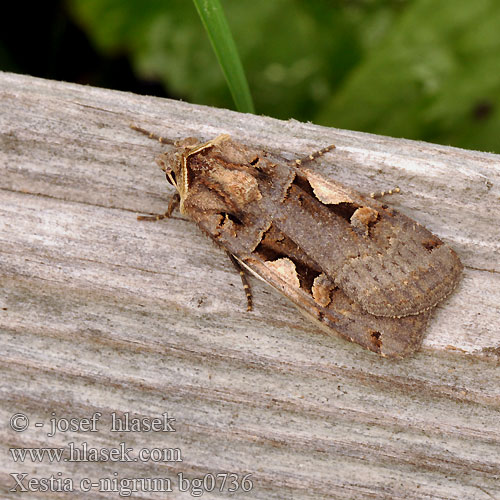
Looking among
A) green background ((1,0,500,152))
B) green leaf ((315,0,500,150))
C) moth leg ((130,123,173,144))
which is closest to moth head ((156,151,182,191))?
moth leg ((130,123,173,144))

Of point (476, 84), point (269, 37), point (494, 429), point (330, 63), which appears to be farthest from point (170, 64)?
point (494, 429)

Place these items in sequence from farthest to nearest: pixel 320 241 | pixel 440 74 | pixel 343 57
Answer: pixel 343 57 < pixel 440 74 < pixel 320 241

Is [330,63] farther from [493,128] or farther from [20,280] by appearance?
[20,280]

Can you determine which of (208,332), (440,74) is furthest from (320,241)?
(440,74)

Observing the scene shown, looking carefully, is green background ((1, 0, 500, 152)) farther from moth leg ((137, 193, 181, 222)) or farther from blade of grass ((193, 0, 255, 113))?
moth leg ((137, 193, 181, 222))

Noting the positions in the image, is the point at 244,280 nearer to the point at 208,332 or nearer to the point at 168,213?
the point at 208,332

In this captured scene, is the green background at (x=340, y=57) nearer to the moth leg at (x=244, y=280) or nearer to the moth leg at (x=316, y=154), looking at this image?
the moth leg at (x=316, y=154)

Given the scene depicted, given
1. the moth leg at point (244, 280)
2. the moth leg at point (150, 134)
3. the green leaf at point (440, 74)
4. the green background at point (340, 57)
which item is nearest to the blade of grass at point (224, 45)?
the moth leg at point (150, 134)
